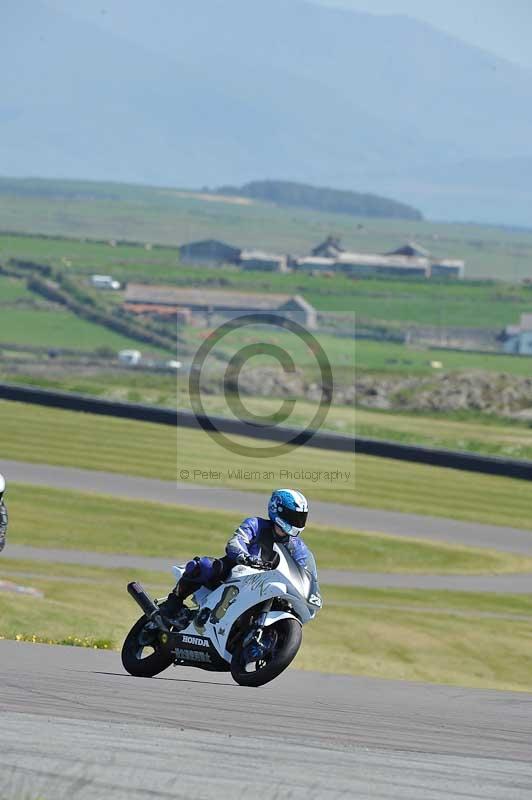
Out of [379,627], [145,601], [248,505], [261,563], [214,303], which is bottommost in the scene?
[379,627]

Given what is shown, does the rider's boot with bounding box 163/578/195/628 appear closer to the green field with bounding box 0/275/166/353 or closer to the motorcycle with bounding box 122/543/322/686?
the motorcycle with bounding box 122/543/322/686

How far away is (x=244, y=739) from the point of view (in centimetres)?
952

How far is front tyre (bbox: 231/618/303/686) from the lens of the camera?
41.4ft

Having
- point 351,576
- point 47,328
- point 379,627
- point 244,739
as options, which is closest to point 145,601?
point 244,739

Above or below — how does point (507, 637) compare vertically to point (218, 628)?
below

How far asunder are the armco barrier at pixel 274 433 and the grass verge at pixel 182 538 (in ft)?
37.4

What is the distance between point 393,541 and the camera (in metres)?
37.7

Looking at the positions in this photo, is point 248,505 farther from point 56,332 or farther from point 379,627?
point 56,332

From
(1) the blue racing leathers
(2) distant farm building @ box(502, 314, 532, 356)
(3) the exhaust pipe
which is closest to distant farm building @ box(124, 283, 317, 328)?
(2) distant farm building @ box(502, 314, 532, 356)

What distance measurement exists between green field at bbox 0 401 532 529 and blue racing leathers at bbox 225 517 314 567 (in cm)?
2935

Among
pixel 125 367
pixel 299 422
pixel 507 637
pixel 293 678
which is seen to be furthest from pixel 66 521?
pixel 125 367

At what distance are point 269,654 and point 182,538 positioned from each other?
75.9 ft

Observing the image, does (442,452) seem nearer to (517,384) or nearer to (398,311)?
(517,384)

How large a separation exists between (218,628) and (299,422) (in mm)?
53572
